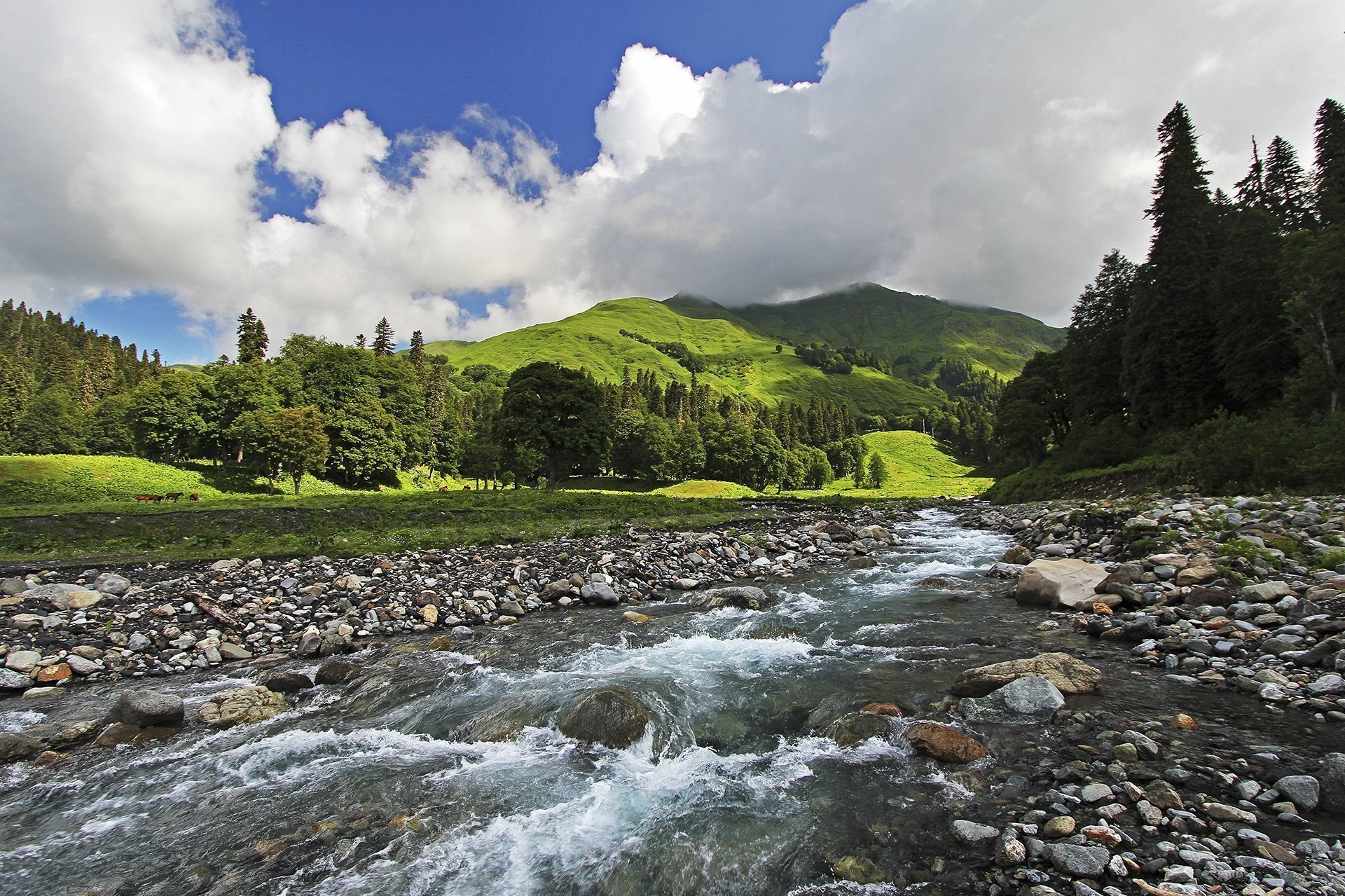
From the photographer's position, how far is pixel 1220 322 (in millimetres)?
41312

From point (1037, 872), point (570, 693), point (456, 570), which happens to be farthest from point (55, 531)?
point (1037, 872)

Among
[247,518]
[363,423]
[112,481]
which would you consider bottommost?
[247,518]

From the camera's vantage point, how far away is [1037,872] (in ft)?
15.2

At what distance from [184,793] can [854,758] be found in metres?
8.44

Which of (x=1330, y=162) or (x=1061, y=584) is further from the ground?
(x=1330, y=162)

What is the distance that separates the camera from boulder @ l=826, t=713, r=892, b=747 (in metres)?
7.75

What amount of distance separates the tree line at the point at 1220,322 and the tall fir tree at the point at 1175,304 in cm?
11

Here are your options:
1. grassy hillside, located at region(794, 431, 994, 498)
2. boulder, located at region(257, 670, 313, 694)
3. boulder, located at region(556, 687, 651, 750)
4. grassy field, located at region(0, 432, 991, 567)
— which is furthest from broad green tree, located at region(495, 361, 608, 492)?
grassy hillside, located at region(794, 431, 994, 498)

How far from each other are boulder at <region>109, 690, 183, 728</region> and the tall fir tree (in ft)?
197

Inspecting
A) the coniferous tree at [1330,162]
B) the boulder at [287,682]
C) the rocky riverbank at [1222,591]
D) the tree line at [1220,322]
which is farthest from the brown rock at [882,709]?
the coniferous tree at [1330,162]

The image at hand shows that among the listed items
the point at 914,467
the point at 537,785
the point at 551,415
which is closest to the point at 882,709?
the point at 537,785

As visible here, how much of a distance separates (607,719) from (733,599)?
8.28m

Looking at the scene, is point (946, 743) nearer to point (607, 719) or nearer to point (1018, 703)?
point (1018, 703)

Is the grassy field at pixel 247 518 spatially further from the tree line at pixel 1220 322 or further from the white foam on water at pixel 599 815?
the tree line at pixel 1220 322
